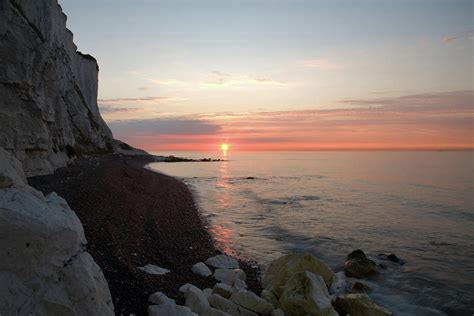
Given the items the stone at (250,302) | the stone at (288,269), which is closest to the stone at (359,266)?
the stone at (288,269)

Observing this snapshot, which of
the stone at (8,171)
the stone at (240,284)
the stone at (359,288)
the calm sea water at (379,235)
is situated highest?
the stone at (8,171)

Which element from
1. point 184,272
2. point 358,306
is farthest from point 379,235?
point 184,272

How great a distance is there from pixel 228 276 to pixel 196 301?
3.42m

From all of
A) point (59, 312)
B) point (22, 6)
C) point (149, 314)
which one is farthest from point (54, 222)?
point (22, 6)

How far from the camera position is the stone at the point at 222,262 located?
11846 mm

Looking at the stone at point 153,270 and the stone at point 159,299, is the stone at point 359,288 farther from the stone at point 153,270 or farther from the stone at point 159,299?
the stone at point 159,299

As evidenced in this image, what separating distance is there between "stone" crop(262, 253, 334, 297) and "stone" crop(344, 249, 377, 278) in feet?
6.31

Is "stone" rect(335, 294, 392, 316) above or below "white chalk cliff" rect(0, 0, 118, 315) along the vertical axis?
below

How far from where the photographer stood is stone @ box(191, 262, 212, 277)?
416 inches

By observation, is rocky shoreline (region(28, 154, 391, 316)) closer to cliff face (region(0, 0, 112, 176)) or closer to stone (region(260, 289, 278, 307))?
stone (region(260, 289, 278, 307))

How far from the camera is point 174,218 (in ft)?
61.3

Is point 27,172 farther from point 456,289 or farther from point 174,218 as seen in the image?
point 456,289

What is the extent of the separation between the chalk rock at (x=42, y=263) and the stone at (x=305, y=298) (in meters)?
4.29

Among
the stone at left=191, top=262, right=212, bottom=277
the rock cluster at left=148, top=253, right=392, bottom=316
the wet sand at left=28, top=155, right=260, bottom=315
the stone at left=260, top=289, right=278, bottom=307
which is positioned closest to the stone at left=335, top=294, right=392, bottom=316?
the rock cluster at left=148, top=253, right=392, bottom=316
